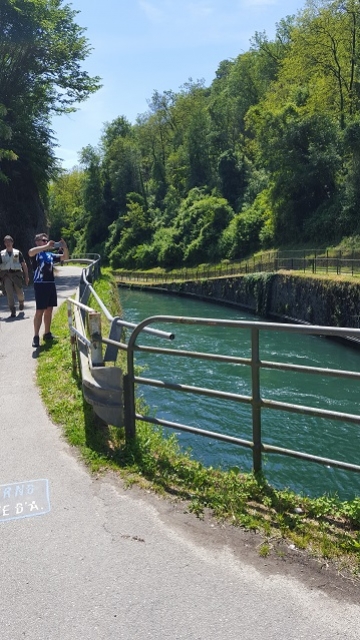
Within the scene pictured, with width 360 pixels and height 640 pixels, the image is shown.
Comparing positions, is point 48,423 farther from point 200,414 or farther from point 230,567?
point 200,414

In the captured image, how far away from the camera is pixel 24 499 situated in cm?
463

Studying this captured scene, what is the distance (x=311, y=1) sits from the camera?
4925cm

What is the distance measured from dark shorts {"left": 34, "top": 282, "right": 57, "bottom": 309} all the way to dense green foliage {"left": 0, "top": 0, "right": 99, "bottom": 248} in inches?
785

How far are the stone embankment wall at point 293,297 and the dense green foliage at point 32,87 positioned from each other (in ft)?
48.8

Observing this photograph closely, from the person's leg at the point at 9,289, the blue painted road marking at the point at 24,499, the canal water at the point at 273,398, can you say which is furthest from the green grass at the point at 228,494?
the person's leg at the point at 9,289

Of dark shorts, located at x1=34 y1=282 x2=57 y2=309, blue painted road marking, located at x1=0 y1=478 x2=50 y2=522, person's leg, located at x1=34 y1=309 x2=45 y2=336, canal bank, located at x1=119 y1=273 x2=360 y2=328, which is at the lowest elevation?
canal bank, located at x1=119 y1=273 x2=360 y2=328

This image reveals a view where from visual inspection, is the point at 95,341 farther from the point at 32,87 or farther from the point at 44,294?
the point at 32,87

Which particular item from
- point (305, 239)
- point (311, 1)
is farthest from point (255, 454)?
point (311, 1)

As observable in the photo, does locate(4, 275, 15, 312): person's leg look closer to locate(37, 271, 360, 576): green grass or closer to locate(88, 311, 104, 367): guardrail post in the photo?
locate(37, 271, 360, 576): green grass

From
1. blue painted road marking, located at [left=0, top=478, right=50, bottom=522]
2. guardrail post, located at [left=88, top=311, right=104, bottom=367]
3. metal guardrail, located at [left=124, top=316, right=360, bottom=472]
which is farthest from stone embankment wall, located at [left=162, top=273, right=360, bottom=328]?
blue painted road marking, located at [left=0, top=478, right=50, bottom=522]

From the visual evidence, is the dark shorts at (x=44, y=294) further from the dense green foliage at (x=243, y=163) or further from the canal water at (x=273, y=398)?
the dense green foliage at (x=243, y=163)

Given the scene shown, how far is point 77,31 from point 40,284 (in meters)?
27.7

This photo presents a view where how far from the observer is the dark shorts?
386 inches

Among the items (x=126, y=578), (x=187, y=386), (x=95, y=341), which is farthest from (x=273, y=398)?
(x=126, y=578)
